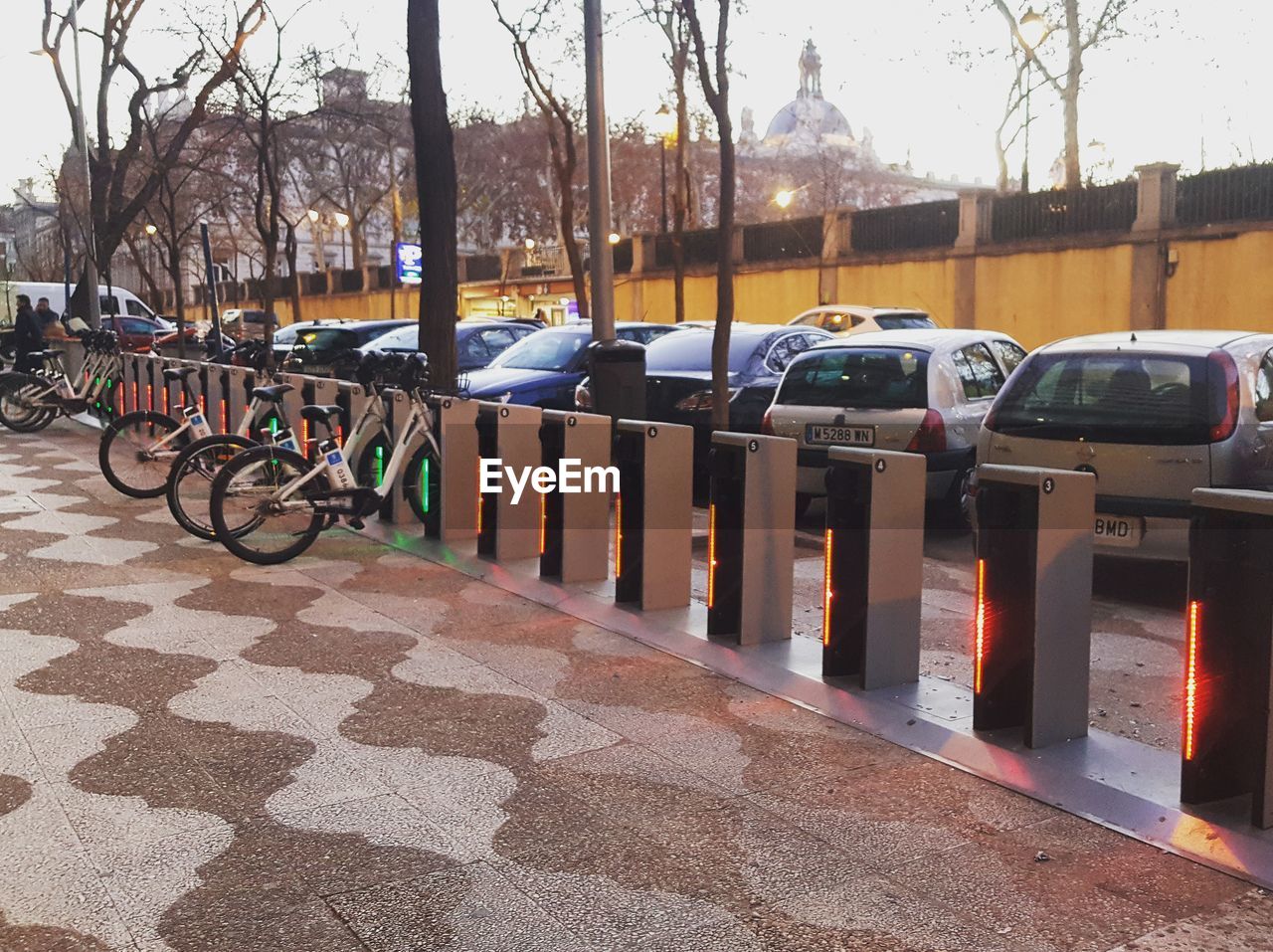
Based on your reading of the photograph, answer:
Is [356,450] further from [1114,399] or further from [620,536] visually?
[1114,399]

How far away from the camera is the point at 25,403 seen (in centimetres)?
1631

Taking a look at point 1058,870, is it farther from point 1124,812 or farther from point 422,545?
point 422,545

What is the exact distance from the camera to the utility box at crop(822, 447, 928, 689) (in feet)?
17.8

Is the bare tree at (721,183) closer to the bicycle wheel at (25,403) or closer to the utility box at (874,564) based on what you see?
the utility box at (874,564)

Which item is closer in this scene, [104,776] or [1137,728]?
[104,776]

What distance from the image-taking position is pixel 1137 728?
5160mm

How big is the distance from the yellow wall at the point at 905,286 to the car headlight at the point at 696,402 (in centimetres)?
2041

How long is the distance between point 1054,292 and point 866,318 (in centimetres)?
804

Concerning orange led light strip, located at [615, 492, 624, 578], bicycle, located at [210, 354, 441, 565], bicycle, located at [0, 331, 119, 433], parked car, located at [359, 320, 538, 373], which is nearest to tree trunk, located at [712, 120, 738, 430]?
bicycle, located at [210, 354, 441, 565]

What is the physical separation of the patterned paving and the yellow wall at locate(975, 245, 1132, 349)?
23.5m

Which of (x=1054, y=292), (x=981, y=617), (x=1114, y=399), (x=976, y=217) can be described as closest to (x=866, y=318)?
(x=1054, y=292)

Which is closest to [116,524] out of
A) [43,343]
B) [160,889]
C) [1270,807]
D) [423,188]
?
[423,188]

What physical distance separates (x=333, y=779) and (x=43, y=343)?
62.2 ft

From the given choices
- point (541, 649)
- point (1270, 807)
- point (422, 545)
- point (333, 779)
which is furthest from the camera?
point (422, 545)
